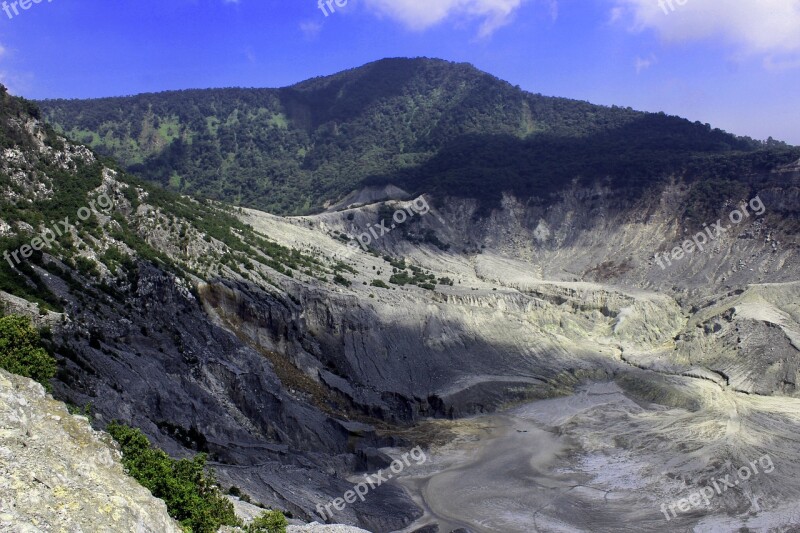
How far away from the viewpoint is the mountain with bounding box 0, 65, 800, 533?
39.1m

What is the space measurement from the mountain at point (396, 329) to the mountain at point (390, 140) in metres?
14.4

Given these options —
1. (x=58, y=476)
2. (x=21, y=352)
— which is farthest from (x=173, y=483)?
(x=21, y=352)

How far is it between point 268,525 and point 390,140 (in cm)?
12899

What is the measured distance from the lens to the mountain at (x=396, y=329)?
39.1 m

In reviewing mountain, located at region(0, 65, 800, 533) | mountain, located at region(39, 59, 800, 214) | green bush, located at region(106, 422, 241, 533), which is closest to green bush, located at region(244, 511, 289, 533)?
green bush, located at region(106, 422, 241, 533)

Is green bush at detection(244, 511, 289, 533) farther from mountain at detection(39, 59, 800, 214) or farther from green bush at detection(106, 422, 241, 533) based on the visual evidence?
mountain at detection(39, 59, 800, 214)

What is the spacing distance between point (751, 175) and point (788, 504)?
2608 inches

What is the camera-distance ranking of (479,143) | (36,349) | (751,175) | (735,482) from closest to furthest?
(36,349)
(735,482)
(751,175)
(479,143)

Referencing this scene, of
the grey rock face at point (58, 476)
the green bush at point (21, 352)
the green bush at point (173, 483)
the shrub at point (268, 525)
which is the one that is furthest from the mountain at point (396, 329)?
the grey rock face at point (58, 476)

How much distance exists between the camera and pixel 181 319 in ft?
157

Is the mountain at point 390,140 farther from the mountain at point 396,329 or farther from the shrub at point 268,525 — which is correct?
the shrub at point 268,525

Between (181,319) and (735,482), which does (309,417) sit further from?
(735,482)

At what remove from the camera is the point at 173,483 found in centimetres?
2205

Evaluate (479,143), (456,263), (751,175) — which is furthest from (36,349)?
(479,143)
